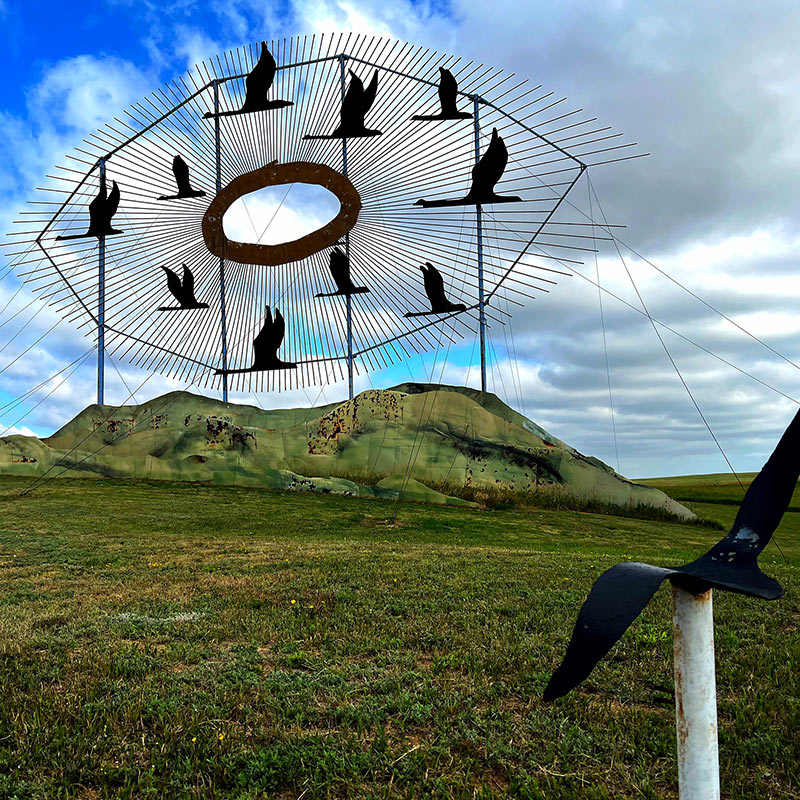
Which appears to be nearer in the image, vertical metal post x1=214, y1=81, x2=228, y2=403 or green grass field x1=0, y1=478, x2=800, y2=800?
green grass field x1=0, y1=478, x2=800, y2=800

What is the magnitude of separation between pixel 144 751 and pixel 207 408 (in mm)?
19580

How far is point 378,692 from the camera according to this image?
395 centimetres

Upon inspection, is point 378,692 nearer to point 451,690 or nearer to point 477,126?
point 451,690

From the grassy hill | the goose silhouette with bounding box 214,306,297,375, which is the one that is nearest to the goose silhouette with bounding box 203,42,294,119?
the goose silhouette with bounding box 214,306,297,375

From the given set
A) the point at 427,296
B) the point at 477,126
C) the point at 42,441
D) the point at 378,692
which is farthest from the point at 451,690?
the point at 42,441

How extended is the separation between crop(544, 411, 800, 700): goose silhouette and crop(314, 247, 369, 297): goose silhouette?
51.8 ft

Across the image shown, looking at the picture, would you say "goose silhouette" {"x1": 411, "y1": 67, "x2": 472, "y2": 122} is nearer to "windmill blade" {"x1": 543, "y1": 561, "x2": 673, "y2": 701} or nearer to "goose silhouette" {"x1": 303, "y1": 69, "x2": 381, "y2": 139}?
"goose silhouette" {"x1": 303, "y1": 69, "x2": 381, "y2": 139}

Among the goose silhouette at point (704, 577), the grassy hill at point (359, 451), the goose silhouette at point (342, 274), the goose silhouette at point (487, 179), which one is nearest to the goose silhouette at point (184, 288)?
the goose silhouette at point (342, 274)

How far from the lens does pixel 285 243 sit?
16734mm

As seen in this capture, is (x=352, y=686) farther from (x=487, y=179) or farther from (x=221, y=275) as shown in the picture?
(x=221, y=275)

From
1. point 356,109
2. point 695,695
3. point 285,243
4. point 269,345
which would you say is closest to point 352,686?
point 695,695

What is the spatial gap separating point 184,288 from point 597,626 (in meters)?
17.7

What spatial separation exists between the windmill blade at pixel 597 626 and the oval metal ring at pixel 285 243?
1535 centimetres

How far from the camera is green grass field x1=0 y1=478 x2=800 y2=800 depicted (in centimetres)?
310
